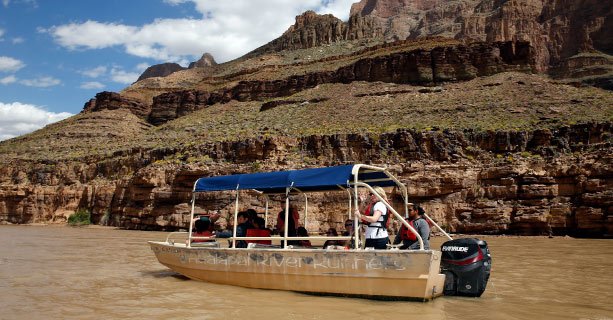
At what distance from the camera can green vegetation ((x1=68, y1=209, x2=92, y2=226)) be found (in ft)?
150

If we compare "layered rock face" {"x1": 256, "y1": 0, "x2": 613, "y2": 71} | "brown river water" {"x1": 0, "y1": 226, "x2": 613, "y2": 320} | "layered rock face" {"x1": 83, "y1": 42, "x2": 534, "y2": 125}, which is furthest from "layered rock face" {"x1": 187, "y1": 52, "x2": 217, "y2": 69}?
"brown river water" {"x1": 0, "y1": 226, "x2": 613, "y2": 320}

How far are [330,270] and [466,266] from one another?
2615 mm

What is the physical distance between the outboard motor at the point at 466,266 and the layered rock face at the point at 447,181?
21770 mm

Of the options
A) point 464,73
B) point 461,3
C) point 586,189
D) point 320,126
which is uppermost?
point 461,3

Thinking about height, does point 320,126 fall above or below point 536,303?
above

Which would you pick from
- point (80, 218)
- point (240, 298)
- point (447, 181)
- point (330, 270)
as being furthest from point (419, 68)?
point (240, 298)

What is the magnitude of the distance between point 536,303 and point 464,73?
5393 cm

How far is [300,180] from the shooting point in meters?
9.80

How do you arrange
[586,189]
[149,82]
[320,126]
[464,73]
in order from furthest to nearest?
[149,82] < [464,73] < [320,126] < [586,189]

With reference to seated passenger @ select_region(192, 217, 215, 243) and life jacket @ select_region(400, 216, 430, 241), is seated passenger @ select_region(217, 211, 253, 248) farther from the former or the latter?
life jacket @ select_region(400, 216, 430, 241)

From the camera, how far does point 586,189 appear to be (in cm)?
2788

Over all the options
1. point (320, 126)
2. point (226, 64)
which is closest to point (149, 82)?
point (226, 64)

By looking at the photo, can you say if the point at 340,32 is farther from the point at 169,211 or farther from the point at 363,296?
the point at 363,296

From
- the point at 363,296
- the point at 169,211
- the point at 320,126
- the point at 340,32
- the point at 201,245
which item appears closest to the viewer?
the point at 363,296
